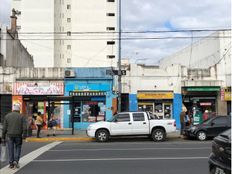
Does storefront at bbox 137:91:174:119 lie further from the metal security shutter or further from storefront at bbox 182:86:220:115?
the metal security shutter

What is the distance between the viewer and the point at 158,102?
31.2m

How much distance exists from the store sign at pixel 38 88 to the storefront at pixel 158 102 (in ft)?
19.5

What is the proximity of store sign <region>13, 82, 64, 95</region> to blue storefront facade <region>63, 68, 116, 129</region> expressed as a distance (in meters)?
0.58

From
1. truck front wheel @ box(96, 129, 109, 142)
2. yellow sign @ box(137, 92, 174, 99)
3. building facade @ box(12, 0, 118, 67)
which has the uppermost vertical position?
building facade @ box(12, 0, 118, 67)

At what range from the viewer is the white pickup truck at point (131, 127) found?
21719 millimetres

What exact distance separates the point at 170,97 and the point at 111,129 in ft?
33.5

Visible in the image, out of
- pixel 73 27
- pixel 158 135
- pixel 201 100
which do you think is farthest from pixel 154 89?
pixel 73 27

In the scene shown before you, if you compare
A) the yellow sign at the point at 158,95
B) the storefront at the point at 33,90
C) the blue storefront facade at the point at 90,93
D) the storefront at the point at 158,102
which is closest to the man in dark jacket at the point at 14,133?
the blue storefront facade at the point at 90,93

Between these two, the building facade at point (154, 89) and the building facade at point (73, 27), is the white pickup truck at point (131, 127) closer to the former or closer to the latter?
the building facade at point (154, 89)

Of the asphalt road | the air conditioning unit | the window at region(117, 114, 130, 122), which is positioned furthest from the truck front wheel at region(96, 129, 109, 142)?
the air conditioning unit

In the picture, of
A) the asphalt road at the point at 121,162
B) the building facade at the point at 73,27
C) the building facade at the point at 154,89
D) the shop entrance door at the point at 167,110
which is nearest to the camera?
the asphalt road at the point at 121,162

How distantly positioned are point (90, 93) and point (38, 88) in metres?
3.83

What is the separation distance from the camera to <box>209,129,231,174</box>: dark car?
6.97 meters

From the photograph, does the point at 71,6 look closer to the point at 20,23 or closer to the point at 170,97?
the point at 20,23
